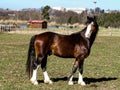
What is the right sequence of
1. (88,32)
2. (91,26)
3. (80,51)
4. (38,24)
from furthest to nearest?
1. (38,24)
2. (80,51)
3. (88,32)
4. (91,26)

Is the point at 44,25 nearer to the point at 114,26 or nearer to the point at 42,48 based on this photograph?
the point at 114,26

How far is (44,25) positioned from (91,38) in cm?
7954

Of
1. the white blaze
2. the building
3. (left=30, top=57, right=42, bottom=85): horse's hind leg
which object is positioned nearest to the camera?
the white blaze

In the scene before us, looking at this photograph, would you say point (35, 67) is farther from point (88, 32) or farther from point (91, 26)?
point (91, 26)

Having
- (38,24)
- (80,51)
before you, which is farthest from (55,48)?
(38,24)

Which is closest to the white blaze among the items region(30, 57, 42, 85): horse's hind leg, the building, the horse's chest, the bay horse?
the bay horse

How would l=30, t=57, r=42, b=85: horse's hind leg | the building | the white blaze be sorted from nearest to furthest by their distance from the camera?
the white blaze
l=30, t=57, r=42, b=85: horse's hind leg
the building

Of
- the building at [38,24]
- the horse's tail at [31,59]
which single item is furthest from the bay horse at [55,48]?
the building at [38,24]

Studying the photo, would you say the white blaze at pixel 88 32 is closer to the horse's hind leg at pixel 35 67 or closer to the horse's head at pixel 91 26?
the horse's head at pixel 91 26

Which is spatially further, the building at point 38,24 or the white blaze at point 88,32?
the building at point 38,24

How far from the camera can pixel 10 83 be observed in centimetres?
1080

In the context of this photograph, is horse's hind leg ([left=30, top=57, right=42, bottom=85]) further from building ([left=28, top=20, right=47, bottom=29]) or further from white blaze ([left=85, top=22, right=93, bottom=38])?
building ([left=28, top=20, right=47, bottom=29])

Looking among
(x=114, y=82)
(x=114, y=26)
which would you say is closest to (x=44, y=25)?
(x=114, y=26)

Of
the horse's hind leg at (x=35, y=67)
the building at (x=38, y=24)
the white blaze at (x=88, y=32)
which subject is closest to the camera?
the white blaze at (x=88, y=32)
